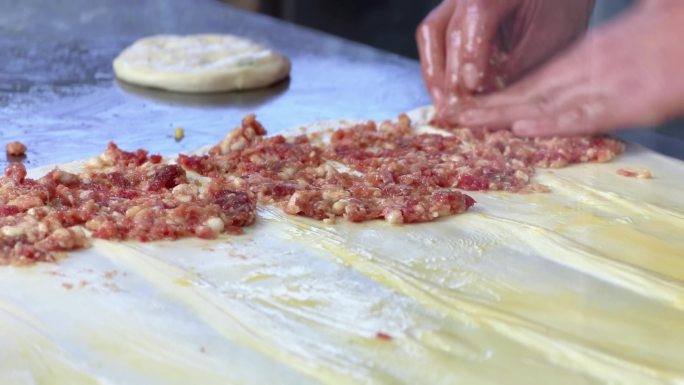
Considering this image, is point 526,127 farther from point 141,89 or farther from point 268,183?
point 141,89

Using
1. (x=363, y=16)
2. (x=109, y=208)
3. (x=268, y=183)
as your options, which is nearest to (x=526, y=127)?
(x=268, y=183)

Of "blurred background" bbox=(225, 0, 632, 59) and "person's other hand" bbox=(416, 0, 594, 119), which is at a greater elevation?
"person's other hand" bbox=(416, 0, 594, 119)

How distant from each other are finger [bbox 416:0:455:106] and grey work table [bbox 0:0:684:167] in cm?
22

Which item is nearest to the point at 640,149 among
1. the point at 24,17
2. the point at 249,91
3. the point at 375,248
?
the point at 375,248

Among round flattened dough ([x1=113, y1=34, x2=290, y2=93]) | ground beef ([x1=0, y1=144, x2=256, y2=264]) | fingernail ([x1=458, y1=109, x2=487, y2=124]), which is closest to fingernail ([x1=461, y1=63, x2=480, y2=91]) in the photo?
fingernail ([x1=458, y1=109, x2=487, y2=124])

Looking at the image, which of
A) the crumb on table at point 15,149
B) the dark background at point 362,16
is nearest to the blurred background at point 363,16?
the dark background at point 362,16

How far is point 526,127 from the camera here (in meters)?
2.58

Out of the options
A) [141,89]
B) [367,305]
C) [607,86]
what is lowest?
[367,305]

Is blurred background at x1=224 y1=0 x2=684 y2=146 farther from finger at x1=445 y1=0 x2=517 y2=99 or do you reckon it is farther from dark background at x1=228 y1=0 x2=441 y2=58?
finger at x1=445 y1=0 x2=517 y2=99

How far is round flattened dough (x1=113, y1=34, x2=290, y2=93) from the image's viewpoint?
10.1ft

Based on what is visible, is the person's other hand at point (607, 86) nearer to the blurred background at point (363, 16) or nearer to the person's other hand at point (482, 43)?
the person's other hand at point (482, 43)

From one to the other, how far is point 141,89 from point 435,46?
106cm

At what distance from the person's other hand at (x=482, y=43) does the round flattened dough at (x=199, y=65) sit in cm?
66

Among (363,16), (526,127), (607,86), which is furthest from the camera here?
(363,16)
